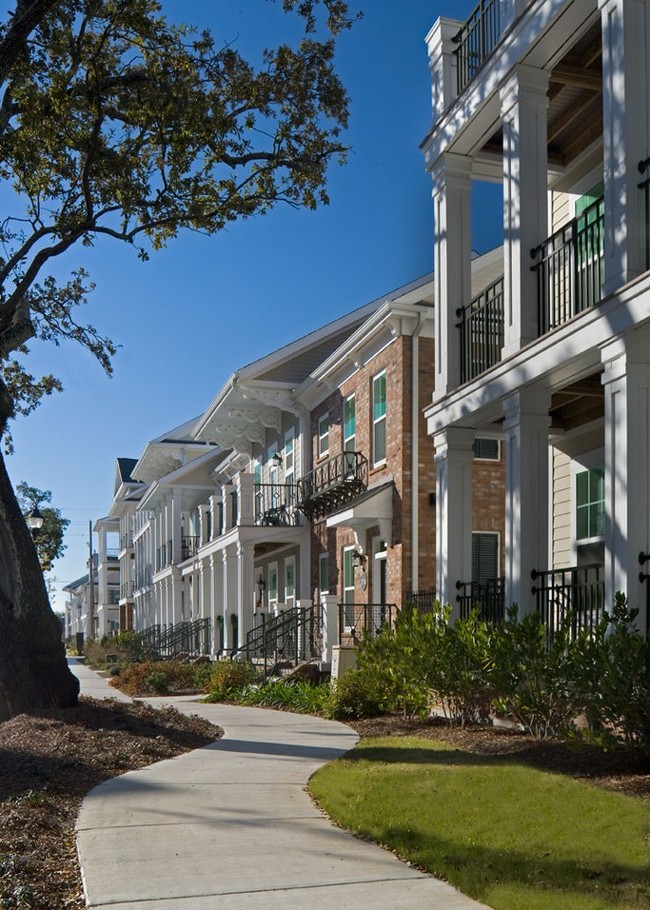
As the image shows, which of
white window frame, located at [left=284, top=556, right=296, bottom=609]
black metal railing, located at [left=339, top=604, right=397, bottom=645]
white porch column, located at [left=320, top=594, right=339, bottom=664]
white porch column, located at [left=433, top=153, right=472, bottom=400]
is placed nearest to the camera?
white porch column, located at [left=433, top=153, right=472, bottom=400]

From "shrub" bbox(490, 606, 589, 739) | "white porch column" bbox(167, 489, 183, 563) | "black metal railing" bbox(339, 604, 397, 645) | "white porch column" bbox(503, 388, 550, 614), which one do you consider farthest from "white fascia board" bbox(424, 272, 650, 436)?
"white porch column" bbox(167, 489, 183, 563)

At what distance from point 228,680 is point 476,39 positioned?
11.7 metres

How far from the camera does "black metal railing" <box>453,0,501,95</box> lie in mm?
12930

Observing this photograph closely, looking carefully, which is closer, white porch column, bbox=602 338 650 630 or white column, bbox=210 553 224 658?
white porch column, bbox=602 338 650 630

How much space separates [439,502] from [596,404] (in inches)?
99.7

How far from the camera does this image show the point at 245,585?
2500 centimetres

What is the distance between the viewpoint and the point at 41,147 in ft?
46.7

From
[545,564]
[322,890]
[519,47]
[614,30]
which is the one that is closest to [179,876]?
[322,890]

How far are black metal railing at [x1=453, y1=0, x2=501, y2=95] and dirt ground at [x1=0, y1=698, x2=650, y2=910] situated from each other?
819 centimetres

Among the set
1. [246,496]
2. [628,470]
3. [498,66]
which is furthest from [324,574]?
[628,470]

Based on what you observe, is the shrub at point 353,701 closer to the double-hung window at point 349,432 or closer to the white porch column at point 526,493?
the white porch column at point 526,493

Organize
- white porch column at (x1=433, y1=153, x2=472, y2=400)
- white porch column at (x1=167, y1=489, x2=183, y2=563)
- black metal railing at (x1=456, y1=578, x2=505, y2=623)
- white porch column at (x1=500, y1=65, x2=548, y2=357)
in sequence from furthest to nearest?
white porch column at (x1=167, y1=489, x2=183, y2=563) → white porch column at (x1=433, y1=153, x2=472, y2=400) → black metal railing at (x1=456, y1=578, x2=505, y2=623) → white porch column at (x1=500, y1=65, x2=548, y2=357)

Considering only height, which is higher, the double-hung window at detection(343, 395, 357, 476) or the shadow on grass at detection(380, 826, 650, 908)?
the double-hung window at detection(343, 395, 357, 476)

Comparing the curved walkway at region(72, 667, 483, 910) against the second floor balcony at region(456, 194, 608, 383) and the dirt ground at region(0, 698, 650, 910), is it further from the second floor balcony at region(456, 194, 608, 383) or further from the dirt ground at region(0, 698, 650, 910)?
the second floor balcony at region(456, 194, 608, 383)
